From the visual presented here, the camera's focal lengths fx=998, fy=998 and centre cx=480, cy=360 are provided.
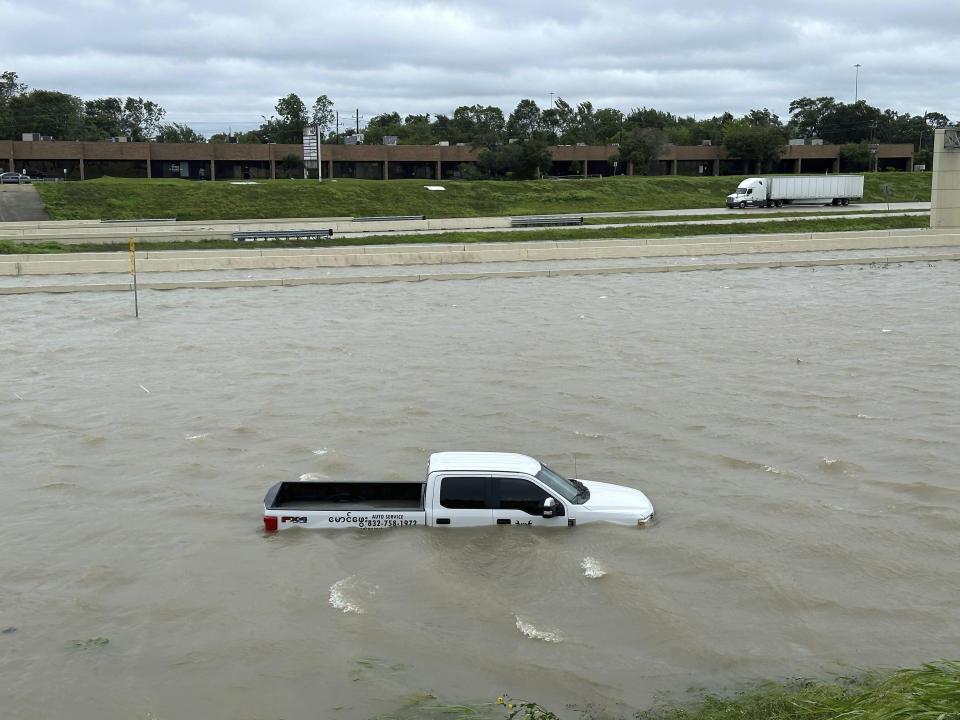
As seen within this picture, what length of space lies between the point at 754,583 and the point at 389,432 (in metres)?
8.33

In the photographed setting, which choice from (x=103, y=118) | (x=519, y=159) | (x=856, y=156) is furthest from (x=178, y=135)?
(x=856, y=156)

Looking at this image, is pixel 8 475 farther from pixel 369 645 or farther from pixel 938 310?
pixel 938 310

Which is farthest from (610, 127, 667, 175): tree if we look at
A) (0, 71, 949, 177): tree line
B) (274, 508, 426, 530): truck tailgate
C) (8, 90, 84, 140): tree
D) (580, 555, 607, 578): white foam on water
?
(580, 555, 607, 578): white foam on water

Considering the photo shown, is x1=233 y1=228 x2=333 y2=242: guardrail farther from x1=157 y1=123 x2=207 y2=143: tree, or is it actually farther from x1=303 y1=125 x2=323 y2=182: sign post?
x1=157 y1=123 x2=207 y2=143: tree

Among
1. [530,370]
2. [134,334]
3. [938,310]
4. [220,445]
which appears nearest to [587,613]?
[220,445]

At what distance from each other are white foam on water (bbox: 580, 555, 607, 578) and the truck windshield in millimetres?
952

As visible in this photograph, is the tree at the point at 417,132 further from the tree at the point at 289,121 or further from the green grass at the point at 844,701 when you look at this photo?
the green grass at the point at 844,701

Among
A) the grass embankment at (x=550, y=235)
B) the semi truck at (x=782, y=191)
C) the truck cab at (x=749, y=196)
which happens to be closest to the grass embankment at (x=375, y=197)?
the truck cab at (x=749, y=196)

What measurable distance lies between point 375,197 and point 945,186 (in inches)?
1518

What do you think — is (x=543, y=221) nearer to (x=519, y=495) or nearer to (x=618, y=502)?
(x=618, y=502)

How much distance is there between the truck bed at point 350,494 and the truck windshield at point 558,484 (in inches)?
67.4

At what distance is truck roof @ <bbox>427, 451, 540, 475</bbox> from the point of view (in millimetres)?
13000

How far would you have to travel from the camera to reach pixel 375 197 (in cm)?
7338

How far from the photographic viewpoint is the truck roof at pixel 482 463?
13.0m
